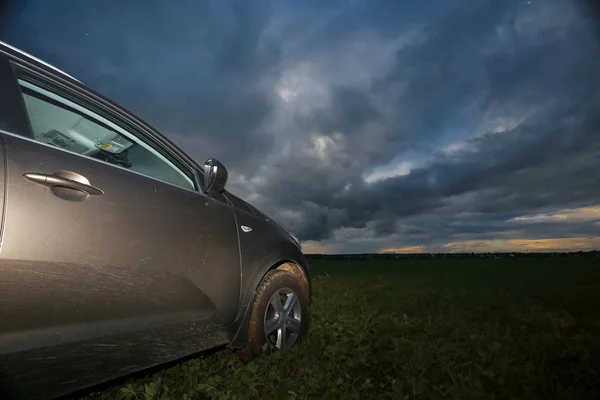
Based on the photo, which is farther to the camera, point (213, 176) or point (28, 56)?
point (213, 176)

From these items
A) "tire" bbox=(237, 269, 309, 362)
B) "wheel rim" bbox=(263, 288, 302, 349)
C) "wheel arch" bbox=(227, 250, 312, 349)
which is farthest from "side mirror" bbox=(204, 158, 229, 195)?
"wheel rim" bbox=(263, 288, 302, 349)

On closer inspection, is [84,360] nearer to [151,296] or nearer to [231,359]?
[151,296]

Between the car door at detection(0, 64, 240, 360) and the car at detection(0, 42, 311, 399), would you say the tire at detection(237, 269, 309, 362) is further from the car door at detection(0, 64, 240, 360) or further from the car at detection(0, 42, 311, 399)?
the car door at detection(0, 64, 240, 360)

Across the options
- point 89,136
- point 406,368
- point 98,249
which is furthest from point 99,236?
point 406,368

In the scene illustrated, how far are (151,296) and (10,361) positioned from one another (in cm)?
70

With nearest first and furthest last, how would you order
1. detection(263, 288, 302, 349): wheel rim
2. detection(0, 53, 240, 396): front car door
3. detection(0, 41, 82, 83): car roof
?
detection(0, 53, 240, 396): front car door → detection(0, 41, 82, 83): car roof → detection(263, 288, 302, 349): wheel rim

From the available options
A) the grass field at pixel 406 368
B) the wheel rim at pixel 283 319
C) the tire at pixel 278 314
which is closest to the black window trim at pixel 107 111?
the tire at pixel 278 314

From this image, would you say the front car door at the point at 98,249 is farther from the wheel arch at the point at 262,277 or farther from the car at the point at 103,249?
the wheel arch at the point at 262,277

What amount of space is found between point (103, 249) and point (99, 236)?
7 centimetres

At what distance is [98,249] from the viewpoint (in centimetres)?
196

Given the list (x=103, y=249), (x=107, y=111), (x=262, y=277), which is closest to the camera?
(x=103, y=249)

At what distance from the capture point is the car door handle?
1.76 meters

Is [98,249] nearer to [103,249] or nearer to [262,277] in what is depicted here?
[103,249]

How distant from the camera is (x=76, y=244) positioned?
1867mm
